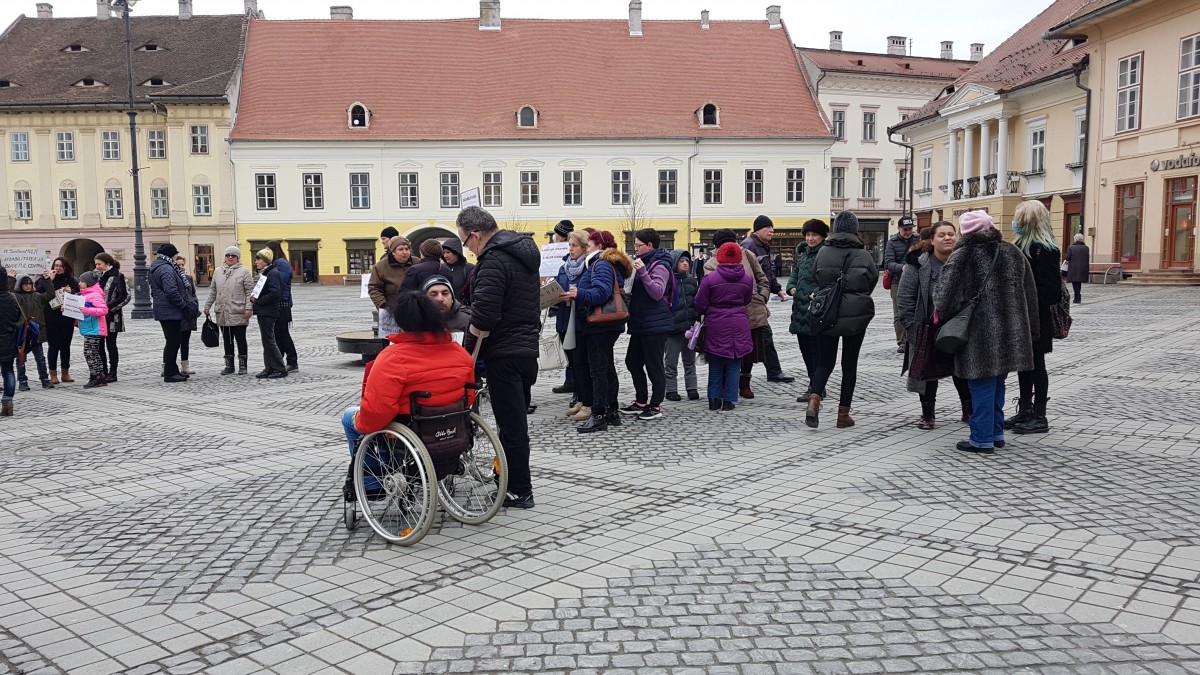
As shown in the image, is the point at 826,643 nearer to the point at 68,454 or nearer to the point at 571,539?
the point at 571,539

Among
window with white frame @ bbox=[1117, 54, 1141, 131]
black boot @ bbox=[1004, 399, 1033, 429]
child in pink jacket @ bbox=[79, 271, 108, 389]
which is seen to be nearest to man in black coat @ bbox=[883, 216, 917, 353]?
black boot @ bbox=[1004, 399, 1033, 429]

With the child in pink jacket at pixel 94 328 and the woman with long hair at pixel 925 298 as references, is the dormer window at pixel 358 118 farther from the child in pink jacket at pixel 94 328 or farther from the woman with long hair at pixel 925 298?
the woman with long hair at pixel 925 298

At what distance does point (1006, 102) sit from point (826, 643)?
130 feet

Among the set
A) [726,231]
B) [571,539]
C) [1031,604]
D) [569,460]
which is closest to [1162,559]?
[1031,604]

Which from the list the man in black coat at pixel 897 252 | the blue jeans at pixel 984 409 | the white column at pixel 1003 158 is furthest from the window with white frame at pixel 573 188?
the blue jeans at pixel 984 409

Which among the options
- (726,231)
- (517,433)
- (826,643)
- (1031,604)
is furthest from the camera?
(726,231)

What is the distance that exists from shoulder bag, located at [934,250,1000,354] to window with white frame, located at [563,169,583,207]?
43983 millimetres

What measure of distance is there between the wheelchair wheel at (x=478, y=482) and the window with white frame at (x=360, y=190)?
149ft

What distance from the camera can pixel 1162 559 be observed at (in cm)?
471

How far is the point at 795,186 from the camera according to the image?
167ft

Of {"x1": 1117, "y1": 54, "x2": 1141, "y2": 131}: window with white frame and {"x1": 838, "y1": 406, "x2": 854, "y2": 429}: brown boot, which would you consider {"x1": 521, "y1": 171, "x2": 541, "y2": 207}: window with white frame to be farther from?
{"x1": 838, "y1": 406, "x2": 854, "y2": 429}: brown boot

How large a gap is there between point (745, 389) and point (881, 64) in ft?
188

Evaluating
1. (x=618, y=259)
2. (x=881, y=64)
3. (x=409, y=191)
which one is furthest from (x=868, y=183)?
(x=618, y=259)

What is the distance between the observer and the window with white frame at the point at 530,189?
164 feet
